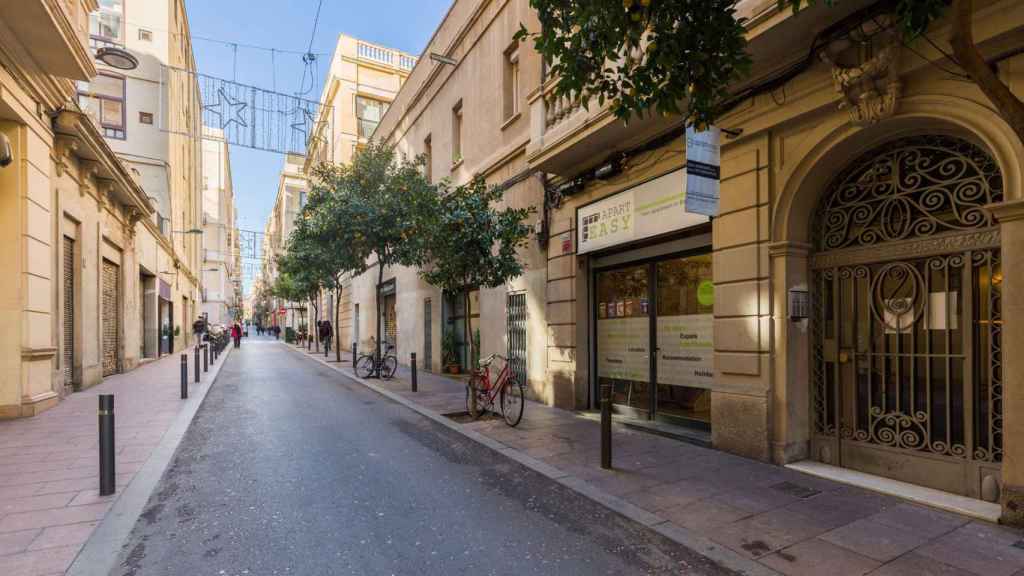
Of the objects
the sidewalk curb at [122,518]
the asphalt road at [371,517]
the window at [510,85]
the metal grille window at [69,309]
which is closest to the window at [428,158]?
the window at [510,85]

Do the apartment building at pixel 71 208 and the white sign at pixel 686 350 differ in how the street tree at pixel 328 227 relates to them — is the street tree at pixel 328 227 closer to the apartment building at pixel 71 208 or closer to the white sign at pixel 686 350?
the apartment building at pixel 71 208

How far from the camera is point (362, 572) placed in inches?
135

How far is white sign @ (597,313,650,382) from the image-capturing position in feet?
27.6

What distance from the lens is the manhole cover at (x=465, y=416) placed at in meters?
8.70

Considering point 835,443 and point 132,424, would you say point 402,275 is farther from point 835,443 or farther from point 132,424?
point 835,443

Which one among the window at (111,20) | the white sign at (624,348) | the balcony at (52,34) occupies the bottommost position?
the white sign at (624,348)

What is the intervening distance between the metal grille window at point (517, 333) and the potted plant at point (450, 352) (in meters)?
4.12

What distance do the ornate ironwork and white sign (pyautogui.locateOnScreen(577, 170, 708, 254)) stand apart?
1530 millimetres

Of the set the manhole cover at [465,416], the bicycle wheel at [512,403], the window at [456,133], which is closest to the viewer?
the bicycle wheel at [512,403]

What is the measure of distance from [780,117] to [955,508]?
408 centimetres

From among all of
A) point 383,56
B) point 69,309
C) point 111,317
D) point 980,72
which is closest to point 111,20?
point 383,56

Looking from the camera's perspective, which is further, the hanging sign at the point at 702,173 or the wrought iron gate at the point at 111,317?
the wrought iron gate at the point at 111,317

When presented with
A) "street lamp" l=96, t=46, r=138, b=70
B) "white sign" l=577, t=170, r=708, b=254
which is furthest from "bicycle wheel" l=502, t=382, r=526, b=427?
"street lamp" l=96, t=46, r=138, b=70

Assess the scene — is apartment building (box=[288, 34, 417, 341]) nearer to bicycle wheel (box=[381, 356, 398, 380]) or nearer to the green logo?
bicycle wheel (box=[381, 356, 398, 380])
